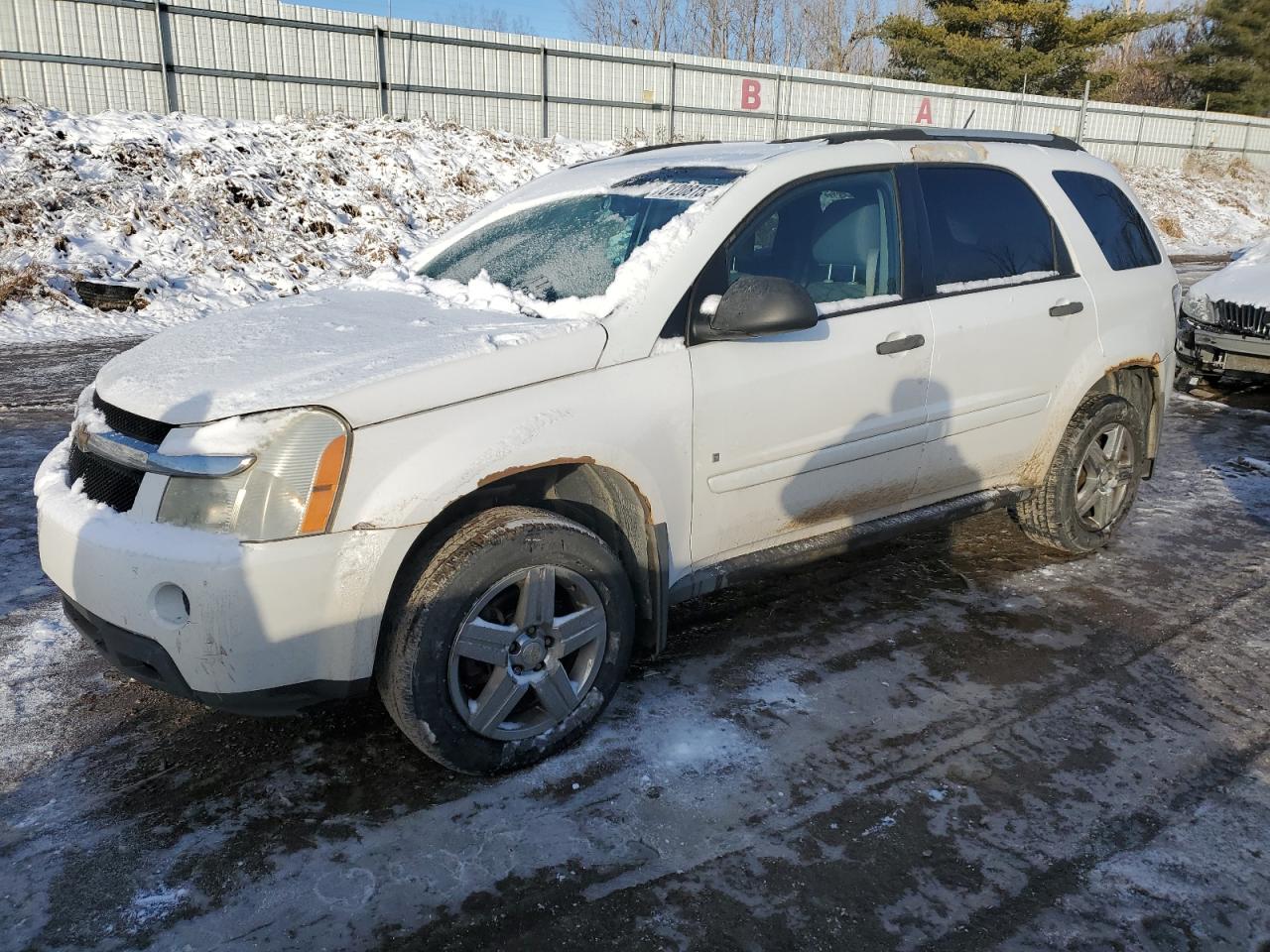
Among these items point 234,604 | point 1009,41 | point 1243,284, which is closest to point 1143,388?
point 1243,284

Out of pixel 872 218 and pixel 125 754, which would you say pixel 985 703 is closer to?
pixel 872 218

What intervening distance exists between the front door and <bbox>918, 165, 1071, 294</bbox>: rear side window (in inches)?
10.3

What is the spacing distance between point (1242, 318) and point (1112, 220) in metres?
3.98

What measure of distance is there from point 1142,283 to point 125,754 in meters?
4.68

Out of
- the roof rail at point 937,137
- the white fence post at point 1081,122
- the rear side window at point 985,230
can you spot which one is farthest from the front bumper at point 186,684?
the white fence post at point 1081,122

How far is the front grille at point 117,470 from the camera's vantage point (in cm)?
277

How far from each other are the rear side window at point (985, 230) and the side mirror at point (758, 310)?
1031mm

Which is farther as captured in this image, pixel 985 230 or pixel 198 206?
pixel 198 206

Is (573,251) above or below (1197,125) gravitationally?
below

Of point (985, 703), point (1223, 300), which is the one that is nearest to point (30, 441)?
point (985, 703)

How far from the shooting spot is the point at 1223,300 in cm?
808

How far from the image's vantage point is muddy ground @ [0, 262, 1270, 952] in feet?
8.09

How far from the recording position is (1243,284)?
821 centimetres

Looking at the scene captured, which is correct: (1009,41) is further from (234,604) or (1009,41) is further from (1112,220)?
(234,604)
